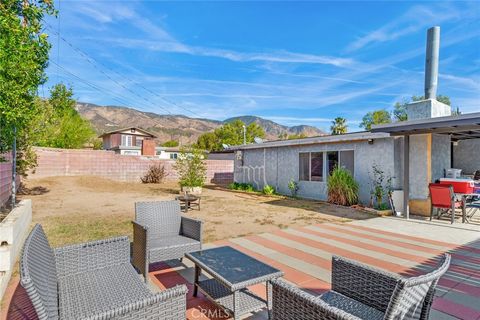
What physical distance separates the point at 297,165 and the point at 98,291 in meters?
11.8

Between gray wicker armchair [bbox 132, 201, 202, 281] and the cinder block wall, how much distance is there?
51.0ft

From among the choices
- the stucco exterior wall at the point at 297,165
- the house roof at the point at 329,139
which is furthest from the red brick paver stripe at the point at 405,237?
the house roof at the point at 329,139

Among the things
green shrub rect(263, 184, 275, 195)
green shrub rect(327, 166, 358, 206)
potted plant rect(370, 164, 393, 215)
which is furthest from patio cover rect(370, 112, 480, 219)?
green shrub rect(263, 184, 275, 195)

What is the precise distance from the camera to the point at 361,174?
10672 millimetres

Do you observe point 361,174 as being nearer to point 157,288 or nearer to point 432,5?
point 432,5

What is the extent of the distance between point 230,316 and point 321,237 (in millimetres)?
3828

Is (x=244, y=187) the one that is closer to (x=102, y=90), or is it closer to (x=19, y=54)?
(x=19, y=54)

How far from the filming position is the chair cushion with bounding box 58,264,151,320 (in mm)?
2131

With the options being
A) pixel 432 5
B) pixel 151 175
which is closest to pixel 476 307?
pixel 432 5

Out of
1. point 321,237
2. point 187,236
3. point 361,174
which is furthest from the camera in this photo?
point 361,174

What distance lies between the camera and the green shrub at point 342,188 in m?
10.5

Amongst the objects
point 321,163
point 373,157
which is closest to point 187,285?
point 373,157

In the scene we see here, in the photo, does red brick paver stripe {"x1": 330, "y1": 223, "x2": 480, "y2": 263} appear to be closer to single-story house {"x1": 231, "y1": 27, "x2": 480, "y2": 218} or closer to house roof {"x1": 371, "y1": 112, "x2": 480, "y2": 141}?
single-story house {"x1": 231, "y1": 27, "x2": 480, "y2": 218}

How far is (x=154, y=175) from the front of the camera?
20.1 m
